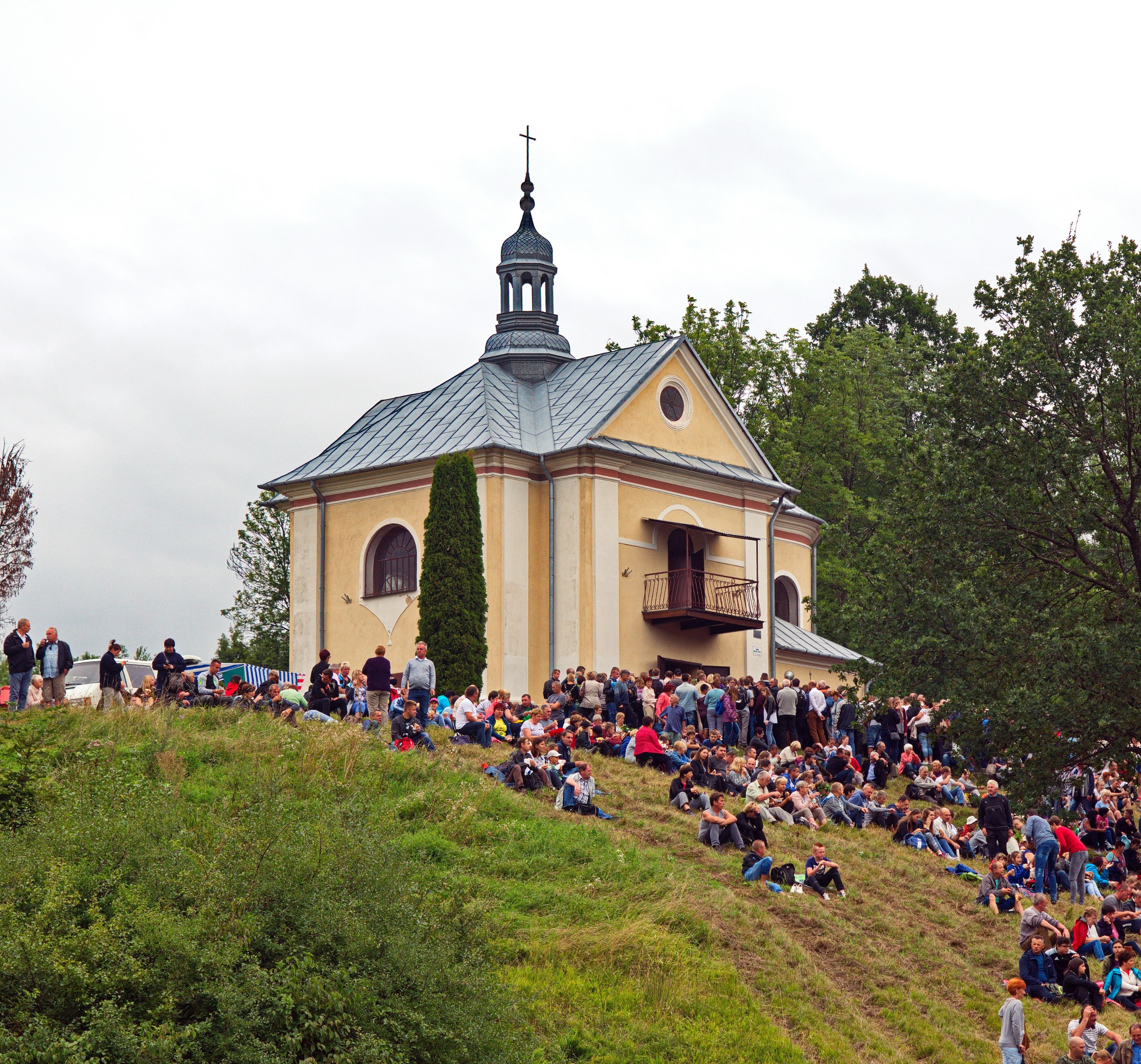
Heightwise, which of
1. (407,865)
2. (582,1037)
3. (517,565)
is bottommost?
(582,1037)

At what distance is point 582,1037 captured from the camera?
1689cm

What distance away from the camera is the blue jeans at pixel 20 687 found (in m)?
24.1

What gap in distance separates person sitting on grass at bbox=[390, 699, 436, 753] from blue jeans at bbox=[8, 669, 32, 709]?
5.05 metres

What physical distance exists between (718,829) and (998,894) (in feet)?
13.1

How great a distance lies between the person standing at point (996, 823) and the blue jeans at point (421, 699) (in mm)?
8346

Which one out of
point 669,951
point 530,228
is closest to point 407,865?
point 669,951

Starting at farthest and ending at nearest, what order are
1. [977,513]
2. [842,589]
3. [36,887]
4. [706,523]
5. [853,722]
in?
[842,589], [706,523], [853,722], [977,513], [36,887]

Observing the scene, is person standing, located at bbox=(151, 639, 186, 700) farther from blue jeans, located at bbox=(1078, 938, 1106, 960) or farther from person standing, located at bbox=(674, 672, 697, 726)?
blue jeans, located at bbox=(1078, 938, 1106, 960)

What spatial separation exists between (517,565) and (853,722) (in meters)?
9.30

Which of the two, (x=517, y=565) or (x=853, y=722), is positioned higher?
(x=517, y=565)

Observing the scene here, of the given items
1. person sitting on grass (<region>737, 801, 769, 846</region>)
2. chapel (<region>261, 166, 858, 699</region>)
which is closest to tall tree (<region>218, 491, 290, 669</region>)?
chapel (<region>261, 166, 858, 699</region>)

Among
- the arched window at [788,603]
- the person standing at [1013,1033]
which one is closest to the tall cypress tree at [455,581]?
the arched window at [788,603]

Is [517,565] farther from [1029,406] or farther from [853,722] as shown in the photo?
[1029,406]

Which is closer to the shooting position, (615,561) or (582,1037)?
(582,1037)
